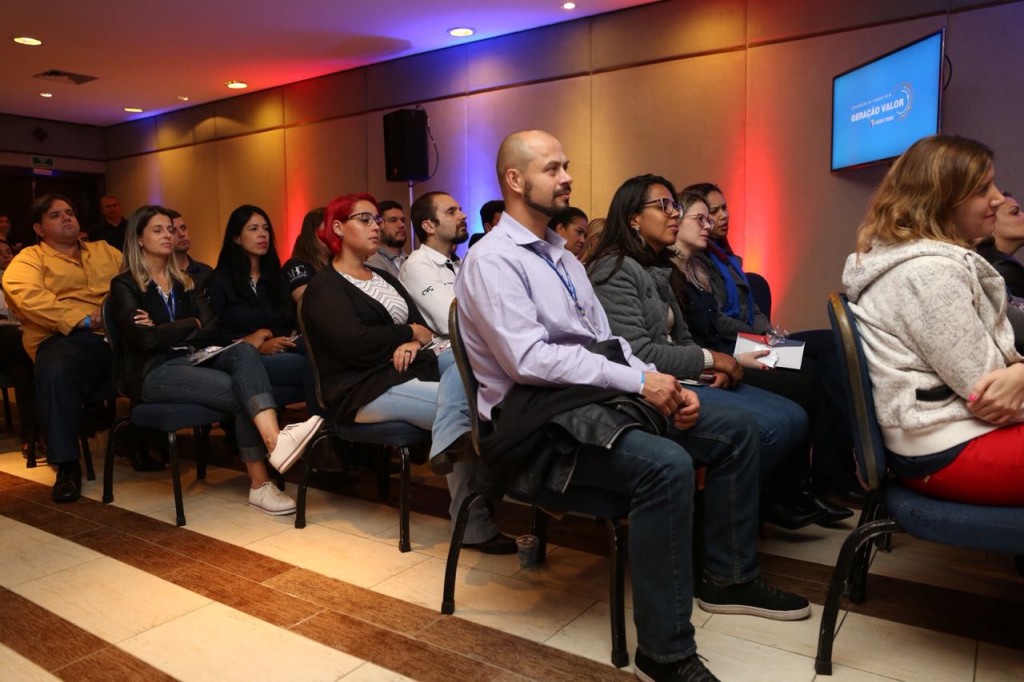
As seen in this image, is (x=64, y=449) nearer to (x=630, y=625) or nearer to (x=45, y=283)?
(x=45, y=283)

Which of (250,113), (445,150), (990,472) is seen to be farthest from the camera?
(250,113)

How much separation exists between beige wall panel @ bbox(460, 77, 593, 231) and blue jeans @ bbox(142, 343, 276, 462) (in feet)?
11.3

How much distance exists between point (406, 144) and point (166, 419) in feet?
14.4

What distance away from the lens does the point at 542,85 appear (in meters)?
6.55

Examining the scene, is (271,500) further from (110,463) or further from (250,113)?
(250,113)

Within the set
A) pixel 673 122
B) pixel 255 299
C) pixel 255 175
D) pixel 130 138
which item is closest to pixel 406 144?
pixel 673 122

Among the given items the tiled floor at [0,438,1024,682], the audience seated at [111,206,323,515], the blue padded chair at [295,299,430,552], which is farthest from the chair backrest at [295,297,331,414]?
the tiled floor at [0,438,1024,682]

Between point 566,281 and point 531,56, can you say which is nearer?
point 566,281

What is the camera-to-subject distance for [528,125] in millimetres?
6680

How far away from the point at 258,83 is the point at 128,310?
19.1ft

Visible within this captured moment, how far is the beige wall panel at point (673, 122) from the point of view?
5.64 m

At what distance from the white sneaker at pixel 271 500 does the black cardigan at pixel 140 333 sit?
69 cm

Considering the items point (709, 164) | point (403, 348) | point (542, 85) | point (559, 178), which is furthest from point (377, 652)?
point (542, 85)

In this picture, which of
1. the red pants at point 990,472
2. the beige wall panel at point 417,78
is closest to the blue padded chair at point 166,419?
the red pants at point 990,472
